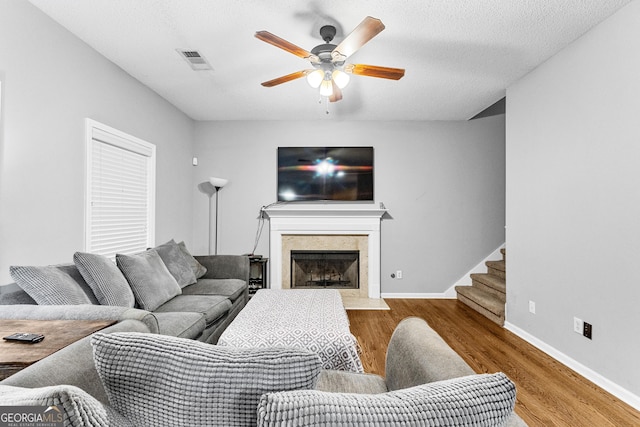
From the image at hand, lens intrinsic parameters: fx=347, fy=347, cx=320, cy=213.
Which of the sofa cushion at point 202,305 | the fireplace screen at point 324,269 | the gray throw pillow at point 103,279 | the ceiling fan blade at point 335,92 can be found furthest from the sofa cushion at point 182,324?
the fireplace screen at point 324,269

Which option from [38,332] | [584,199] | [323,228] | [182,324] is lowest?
[182,324]

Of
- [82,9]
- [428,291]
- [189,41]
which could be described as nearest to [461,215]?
[428,291]

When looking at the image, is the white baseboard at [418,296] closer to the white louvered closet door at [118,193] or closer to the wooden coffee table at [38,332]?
the white louvered closet door at [118,193]

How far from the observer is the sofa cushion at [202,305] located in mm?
2697

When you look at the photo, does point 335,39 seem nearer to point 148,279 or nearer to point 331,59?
point 331,59

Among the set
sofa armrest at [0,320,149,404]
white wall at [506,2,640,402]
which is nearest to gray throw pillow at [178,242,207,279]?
sofa armrest at [0,320,149,404]

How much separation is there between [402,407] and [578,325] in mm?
2799

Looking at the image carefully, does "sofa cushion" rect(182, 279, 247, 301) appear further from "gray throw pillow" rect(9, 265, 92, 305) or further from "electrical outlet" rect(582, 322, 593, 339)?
"electrical outlet" rect(582, 322, 593, 339)

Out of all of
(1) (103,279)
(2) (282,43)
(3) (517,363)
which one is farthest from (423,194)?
(1) (103,279)

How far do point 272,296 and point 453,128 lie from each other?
12.1 feet

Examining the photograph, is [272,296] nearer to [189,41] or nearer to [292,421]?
[189,41]

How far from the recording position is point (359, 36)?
2.16 m

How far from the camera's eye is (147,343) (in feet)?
2.66

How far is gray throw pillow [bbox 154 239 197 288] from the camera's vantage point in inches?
130
